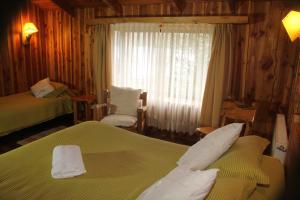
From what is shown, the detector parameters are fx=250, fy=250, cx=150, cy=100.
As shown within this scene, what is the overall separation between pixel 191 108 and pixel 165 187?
8.73 ft

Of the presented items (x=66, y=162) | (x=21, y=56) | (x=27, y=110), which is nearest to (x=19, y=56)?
(x=21, y=56)

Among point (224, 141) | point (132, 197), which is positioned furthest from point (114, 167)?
point (224, 141)

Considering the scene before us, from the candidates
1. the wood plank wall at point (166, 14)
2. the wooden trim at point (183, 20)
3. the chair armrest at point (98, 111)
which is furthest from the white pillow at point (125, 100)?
the wooden trim at point (183, 20)

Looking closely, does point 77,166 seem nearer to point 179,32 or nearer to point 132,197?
point 132,197

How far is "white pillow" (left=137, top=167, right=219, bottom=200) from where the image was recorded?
1222 mm

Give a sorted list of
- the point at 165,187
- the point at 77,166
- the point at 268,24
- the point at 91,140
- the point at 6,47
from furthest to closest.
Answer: the point at 6,47 → the point at 268,24 → the point at 91,140 → the point at 77,166 → the point at 165,187

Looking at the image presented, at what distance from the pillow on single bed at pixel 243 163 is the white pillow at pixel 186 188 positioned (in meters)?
0.27

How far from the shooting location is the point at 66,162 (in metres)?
1.89

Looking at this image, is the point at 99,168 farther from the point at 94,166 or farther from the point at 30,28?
the point at 30,28

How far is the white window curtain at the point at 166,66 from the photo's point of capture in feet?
12.5

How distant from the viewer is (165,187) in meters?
1.38

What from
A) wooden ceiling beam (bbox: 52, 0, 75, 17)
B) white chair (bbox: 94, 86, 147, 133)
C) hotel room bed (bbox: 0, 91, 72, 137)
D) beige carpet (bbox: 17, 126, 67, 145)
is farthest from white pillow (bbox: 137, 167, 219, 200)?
wooden ceiling beam (bbox: 52, 0, 75, 17)

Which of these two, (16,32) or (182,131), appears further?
(16,32)

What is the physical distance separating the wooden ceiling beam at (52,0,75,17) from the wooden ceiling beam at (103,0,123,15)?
99 centimetres
